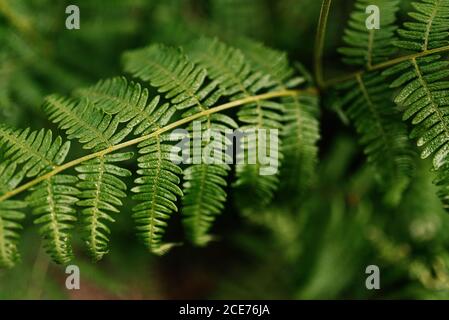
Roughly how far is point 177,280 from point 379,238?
50.1 inches

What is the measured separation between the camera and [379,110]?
1517mm

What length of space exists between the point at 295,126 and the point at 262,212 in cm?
78

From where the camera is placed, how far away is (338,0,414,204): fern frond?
1503mm

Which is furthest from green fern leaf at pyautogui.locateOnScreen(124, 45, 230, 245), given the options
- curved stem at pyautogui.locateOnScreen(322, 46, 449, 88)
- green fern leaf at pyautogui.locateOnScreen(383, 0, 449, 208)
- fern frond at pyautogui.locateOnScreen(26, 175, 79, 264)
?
green fern leaf at pyautogui.locateOnScreen(383, 0, 449, 208)

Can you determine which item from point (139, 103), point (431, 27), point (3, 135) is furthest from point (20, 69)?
point (431, 27)

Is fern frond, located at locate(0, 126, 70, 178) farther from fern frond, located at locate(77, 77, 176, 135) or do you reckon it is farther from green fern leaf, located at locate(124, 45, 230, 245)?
green fern leaf, located at locate(124, 45, 230, 245)

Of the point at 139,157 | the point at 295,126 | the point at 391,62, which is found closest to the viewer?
the point at 139,157

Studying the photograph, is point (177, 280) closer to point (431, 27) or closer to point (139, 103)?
point (139, 103)

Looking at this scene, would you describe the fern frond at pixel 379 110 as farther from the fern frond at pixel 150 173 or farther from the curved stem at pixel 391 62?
the fern frond at pixel 150 173

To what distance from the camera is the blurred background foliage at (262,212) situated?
6.82ft

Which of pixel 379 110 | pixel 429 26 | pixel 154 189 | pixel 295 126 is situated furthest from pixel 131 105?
pixel 429 26

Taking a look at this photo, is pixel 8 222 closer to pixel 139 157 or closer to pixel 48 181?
pixel 48 181
